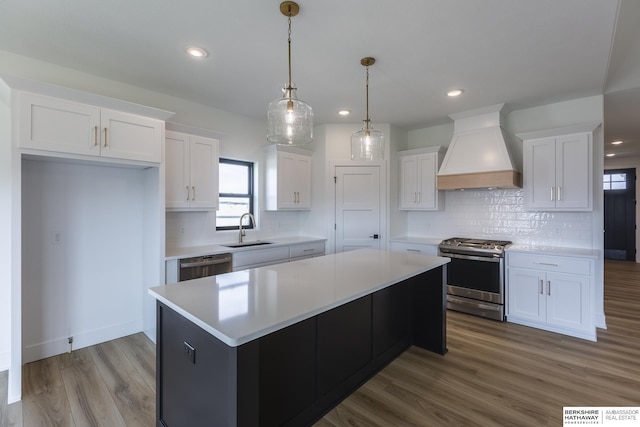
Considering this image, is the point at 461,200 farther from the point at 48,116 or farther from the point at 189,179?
the point at 48,116

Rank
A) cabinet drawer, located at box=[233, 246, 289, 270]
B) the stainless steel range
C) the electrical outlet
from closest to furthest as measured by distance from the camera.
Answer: the electrical outlet → cabinet drawer, located at box=[233, 246, 289, 270] → the stainless steel range

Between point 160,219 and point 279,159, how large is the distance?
6.32 feet

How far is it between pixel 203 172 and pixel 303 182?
1630 mm

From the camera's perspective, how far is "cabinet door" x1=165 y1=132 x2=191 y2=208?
3.30 meters

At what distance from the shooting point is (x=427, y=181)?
4586mm

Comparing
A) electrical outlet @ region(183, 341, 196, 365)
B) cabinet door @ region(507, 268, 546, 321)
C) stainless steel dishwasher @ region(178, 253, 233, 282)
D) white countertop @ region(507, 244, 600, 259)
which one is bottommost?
cabinet door @ region(507, 268, 546, 321)

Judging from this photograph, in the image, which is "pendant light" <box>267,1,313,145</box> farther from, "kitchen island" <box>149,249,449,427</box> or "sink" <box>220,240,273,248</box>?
"sink" <box>220,240,273,248</box>

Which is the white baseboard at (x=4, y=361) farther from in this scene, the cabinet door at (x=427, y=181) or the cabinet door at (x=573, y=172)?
the cabinet door at (x=573, y=172)

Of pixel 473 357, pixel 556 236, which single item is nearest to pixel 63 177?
pixel 473 357

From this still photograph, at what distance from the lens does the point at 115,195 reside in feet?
10.5

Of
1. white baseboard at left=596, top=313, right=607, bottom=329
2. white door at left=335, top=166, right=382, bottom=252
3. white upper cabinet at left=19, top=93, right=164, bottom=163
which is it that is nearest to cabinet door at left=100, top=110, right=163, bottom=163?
white upper cabinet at left=19, top=93, right=164, bottom=163

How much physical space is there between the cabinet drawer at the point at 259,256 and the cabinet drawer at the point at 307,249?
0.46 ft

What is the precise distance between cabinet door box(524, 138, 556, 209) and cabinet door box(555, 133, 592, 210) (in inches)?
2.2

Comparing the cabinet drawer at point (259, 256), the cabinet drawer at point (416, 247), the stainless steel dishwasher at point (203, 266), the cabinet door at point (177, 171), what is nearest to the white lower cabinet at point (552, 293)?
the cabinet drawer at point (416, 247)
